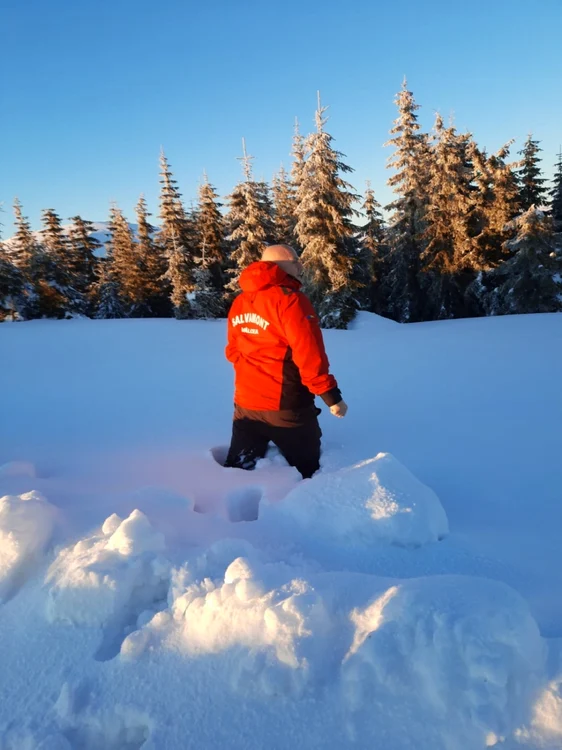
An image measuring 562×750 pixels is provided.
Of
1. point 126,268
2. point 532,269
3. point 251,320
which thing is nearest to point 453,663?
point 251,320

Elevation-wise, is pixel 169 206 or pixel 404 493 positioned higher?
pixel 169 206

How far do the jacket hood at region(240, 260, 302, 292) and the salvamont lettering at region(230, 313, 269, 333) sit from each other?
0.17 m

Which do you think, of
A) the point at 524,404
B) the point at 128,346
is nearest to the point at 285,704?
the point at 524,404

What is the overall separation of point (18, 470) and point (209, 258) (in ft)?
76.8

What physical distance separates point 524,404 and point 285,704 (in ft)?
13.7

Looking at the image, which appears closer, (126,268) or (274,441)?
(274,441)

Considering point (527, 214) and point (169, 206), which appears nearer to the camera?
point (527, 214)

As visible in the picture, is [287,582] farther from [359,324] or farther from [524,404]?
[359,324]

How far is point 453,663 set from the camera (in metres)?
1.16

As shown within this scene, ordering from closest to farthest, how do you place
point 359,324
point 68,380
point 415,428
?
point 415,428
point 68,380
point 359,324

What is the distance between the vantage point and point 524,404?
448 cm

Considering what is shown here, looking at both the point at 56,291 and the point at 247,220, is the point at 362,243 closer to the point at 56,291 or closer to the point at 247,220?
the point at 247,220

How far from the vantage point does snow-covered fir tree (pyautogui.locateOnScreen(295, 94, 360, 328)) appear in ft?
58.4

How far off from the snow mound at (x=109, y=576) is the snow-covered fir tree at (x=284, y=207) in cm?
2484
